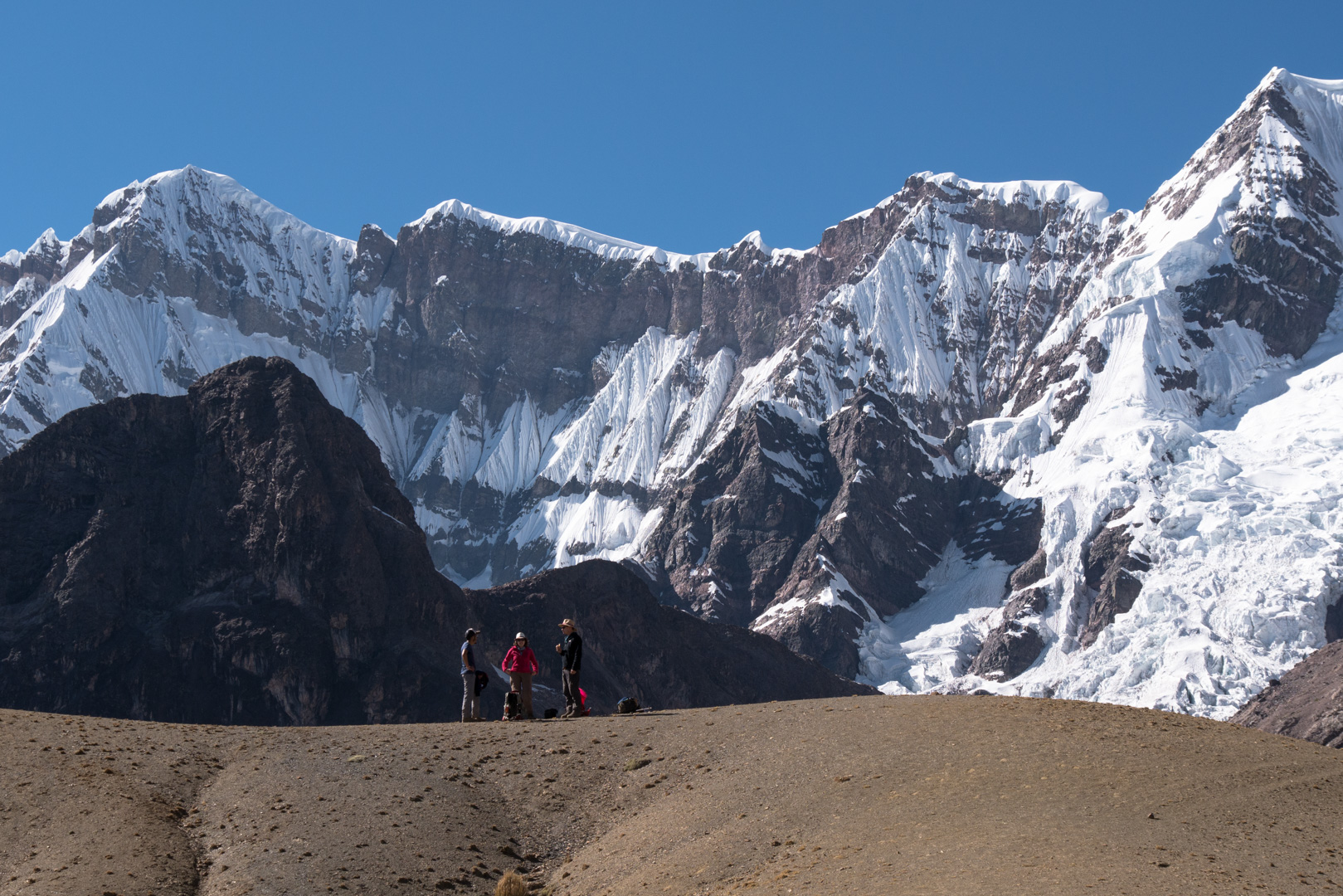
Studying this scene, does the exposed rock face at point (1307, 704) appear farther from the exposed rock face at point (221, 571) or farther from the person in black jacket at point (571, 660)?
the person in black jacket at point (571, 660)

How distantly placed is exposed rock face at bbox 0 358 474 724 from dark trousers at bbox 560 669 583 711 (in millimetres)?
75762

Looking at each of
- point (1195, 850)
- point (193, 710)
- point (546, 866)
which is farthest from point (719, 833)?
point (193, 710)

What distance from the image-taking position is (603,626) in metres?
161

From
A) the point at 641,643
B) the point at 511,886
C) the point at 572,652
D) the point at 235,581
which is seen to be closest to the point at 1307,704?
the point at 641,643

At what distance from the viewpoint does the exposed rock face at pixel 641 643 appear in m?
149

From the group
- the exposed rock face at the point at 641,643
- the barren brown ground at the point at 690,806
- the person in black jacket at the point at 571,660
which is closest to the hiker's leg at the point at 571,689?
the person in black jacket at the point at 571,660

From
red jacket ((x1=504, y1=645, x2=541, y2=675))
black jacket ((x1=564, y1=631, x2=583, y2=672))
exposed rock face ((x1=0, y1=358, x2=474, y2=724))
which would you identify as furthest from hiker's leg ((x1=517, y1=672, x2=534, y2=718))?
exposed rock face ((x1=0, y1=358, x2=474, y2=724))

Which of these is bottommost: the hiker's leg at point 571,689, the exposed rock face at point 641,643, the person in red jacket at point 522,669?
the hiker's leg at point 571,689

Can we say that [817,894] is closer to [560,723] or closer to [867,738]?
[867,738]

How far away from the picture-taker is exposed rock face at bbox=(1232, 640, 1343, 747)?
136 m

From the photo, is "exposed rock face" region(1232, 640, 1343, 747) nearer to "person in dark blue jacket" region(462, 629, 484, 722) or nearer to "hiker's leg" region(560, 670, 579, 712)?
"hiker's leg" region(560, 670, 579, 712)

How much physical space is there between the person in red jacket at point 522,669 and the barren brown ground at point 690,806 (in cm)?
204

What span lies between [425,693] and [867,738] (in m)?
88.8

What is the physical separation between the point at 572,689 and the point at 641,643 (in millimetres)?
117439
